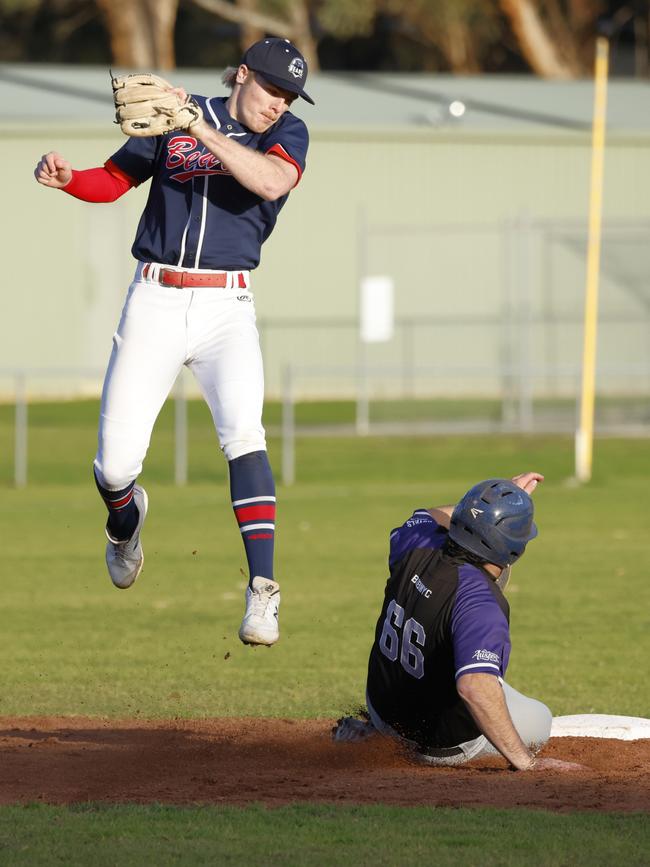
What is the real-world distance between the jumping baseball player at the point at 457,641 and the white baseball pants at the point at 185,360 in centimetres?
92

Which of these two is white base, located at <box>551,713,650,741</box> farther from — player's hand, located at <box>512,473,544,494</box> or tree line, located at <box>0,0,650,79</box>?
tree line, located at <box>0,0,650,79</box>

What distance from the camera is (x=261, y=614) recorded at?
6.96m

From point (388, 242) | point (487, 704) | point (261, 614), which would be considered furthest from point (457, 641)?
point (388, 242)

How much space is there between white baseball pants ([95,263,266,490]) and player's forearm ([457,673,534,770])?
1.61 meters

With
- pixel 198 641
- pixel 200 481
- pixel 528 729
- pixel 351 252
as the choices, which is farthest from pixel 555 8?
pixel 528 729

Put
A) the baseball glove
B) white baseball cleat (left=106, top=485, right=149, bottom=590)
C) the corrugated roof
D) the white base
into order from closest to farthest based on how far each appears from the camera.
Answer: the baseball glove < the white base < white baseball cleat (left=106, top=485, right=149, bottom=590) < the corrugated roof

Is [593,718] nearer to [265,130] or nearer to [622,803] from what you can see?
[622,803]

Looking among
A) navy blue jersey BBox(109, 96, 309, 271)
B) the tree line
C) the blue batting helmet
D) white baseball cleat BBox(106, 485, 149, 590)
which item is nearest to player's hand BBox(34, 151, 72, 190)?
navy blue jersey BBox(109, 96, 309, 271)

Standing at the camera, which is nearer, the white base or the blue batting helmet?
the blue batting helmet

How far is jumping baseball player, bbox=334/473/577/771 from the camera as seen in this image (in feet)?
20.7

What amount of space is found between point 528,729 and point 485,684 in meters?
0.76

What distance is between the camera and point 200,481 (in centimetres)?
2053

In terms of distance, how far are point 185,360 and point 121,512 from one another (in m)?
0.88

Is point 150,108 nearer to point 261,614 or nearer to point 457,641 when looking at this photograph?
point 261,614
